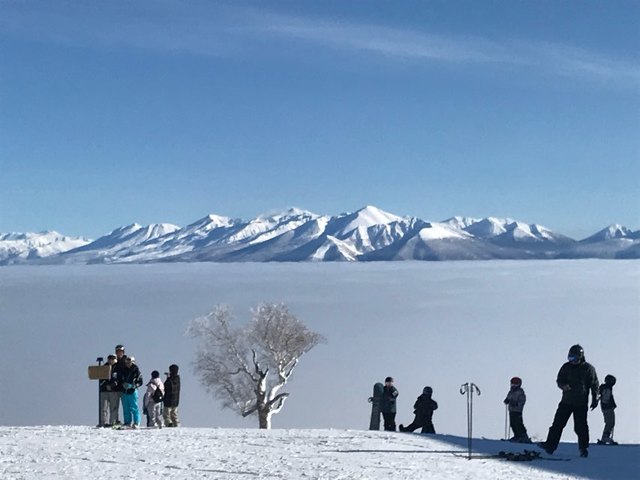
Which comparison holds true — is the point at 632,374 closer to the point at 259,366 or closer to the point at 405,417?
the point at 405,417

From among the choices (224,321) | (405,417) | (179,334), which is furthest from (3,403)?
(179,334)

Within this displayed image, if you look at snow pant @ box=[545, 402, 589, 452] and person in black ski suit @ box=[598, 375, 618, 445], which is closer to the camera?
snow pant @ box=[545, 402, 589, 452]

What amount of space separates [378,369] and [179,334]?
121 ft

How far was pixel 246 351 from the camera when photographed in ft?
188

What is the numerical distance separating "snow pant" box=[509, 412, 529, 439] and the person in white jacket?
24.5 feet

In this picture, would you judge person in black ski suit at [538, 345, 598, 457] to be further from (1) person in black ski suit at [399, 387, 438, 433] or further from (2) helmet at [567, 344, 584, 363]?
(1) person in black ski suit at [399, 387, 438, 433]

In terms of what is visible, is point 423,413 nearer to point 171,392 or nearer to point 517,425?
point 517,425

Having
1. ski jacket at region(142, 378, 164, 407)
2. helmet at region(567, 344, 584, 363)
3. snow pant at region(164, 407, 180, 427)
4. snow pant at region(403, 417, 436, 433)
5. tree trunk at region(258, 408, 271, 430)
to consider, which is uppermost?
helmet at region(567, 344, 584, 363)

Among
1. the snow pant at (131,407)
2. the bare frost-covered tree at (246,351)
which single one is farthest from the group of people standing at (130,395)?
the bare frost-covered tree at (246,351)

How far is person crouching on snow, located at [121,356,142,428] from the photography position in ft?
64.3

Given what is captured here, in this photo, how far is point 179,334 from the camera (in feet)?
380

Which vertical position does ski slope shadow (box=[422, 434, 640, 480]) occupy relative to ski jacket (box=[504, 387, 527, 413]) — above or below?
below

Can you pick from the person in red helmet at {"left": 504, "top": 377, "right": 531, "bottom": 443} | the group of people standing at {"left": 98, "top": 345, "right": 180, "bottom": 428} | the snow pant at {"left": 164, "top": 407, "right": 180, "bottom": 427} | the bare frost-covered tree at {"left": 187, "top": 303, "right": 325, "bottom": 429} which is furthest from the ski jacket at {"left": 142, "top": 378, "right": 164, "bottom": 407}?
the bare frost-covered tree at {"left": 187, "top": 303, "right": 325, "bottom": 429}

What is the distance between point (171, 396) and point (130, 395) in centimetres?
136
